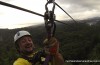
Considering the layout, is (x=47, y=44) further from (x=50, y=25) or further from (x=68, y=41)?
(x=68, y=41)

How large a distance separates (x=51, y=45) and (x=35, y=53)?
1.09 metres

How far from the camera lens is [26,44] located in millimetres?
4266

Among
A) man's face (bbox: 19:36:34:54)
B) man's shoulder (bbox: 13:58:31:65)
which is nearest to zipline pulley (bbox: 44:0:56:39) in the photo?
man's shoulder (bbox: 13:58:31:65)

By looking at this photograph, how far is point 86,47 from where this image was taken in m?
79.8

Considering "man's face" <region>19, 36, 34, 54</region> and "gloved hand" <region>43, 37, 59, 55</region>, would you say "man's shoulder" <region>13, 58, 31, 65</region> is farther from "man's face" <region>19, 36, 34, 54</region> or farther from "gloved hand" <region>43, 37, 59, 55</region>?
"gloved hand" <region>43, 37, 59, 55</region>

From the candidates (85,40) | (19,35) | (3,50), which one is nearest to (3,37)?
(3,50)

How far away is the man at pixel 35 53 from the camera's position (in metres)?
3.21

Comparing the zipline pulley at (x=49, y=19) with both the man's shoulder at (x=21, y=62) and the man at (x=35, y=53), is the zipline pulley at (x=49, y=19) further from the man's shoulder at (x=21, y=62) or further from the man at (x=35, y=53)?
the man's shoulder at (x=21, y=62)

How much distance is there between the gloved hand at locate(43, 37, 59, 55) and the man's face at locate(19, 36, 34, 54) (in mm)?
1010

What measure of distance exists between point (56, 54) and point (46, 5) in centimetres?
72

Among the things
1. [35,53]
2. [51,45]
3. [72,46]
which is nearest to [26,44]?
[35,53]

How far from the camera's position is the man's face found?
13.9ft

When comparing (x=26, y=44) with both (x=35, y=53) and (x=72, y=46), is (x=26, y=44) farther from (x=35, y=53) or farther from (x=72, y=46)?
(x=72, y=46)

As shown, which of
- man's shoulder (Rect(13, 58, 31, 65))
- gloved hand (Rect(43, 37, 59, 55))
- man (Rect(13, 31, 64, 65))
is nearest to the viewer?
gloved hand (Rect(43, 37, 59, 55))
